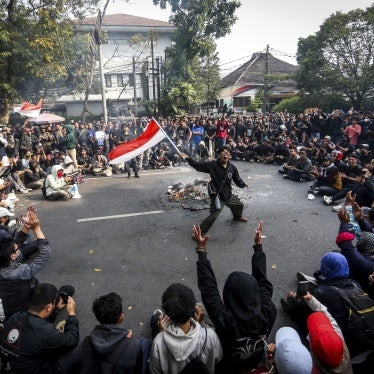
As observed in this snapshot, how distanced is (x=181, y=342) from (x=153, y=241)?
4268 mm

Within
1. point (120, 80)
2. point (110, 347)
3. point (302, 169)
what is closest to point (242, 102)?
point (120, 80)

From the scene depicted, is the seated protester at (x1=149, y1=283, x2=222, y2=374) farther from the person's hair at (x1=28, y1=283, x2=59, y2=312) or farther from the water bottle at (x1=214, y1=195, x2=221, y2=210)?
the water bottle at (x1=214, y1=195, x2=221, y2=210)

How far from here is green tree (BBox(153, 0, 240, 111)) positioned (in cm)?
2231

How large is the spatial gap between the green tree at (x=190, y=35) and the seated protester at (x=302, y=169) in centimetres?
1508

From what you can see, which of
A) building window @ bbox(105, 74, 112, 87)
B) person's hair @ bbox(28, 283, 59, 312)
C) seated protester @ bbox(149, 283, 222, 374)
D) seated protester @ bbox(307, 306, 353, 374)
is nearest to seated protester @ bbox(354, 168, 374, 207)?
seated protester @ bbox(307, 306, 353, 374)

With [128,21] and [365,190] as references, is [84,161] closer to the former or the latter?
[365,190]

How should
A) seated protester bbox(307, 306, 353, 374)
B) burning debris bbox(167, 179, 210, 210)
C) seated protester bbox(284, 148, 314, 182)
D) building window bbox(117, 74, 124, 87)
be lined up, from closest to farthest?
seated protester bbox(307, 306, 353, 374)
burning debris bbox(167, 179, 210, 210)
seated protester bbox(284, 148, 314, 182)
building window bbox(117, 74, 124, 87)

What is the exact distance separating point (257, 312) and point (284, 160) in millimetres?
12300

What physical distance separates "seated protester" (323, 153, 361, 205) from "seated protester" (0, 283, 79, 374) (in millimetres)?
7583

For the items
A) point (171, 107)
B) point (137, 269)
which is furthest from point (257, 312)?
point (171, 107)

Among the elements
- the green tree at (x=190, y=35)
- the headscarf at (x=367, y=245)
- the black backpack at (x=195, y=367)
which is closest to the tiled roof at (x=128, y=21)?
the green tree at (x=190, y=35)

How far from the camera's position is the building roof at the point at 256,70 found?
36906 millimetres

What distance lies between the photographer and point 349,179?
29.3 ft

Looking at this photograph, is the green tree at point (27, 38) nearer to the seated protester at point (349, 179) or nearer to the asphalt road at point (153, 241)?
the asphalt road at point (153, 241)
